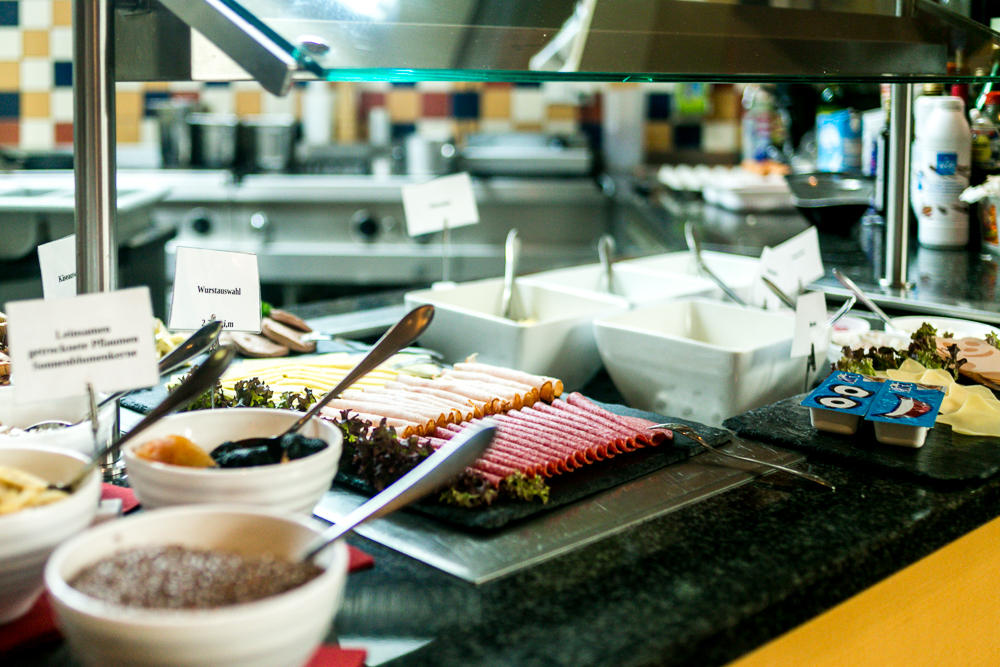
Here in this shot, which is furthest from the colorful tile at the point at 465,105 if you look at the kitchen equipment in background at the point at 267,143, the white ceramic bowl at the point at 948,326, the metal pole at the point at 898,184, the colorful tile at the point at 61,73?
the white ceramic bowl at the point at 948,326

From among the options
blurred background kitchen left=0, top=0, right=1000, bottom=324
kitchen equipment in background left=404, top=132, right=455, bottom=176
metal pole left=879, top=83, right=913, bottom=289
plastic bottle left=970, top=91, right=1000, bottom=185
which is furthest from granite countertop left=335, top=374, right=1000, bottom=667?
kitchen equipment in background left=404, top=132, right=455, bottom=176

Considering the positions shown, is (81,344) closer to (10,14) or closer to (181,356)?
(181,356)

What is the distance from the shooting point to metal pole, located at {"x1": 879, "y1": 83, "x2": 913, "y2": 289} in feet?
5.05

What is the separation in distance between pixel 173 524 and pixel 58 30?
13.4 ft

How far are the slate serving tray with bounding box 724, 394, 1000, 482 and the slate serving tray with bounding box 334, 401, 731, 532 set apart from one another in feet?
0.18

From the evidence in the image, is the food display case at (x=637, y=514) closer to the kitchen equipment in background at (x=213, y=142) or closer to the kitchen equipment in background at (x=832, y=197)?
the kitchen equipment in background at (x=832, y=197)

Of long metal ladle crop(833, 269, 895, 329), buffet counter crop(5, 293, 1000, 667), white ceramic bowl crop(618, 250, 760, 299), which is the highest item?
white ceramic bowl crop(618, 250, 760, 299)

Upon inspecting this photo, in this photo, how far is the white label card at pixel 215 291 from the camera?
3.08 feet

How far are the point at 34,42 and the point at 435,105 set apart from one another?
1.78m

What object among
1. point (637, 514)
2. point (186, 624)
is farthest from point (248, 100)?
point (186, 624)

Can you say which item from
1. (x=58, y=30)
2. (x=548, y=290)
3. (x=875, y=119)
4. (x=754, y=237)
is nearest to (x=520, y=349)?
(x=548, y=290)

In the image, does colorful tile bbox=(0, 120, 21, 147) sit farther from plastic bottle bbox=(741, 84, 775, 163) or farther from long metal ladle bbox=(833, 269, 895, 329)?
long metal ladle bbox=(833, 269, 895, 329)

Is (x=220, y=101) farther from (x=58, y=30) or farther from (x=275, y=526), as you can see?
(x=275, y=526)

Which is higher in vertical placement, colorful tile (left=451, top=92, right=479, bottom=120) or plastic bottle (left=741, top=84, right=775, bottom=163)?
colorful tile (left=451, top=92, right=479, bottom=120)
